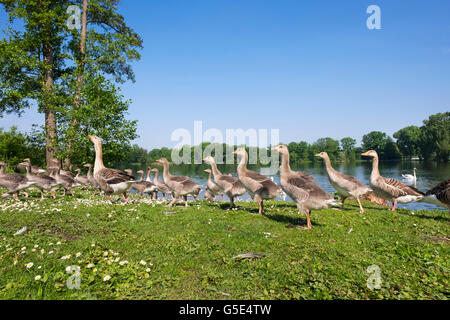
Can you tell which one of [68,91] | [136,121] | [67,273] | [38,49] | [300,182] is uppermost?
[38,49]

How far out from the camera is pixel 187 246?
25.3ft

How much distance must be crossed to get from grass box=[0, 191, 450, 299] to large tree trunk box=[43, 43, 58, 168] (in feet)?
55.5

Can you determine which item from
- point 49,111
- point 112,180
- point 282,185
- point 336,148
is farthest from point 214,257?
point 336,148

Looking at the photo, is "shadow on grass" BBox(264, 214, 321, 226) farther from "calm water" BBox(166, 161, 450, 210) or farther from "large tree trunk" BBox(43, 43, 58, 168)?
"large tree trunk" BBox(43, 43, 58, 168)

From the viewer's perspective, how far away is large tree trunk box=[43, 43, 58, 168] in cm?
2445

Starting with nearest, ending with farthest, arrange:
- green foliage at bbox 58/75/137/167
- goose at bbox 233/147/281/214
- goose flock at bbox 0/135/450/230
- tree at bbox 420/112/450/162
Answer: goose flock at bbox 0/135/450/230, goose at bbox 233/147/281/214, green foliage at bbox 58/75/137/167, tree at bbox 420/112/450/162

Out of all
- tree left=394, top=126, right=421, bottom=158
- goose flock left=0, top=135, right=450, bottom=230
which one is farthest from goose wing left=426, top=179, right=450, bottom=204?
tree left=394, top=126, right=421, bottom=158

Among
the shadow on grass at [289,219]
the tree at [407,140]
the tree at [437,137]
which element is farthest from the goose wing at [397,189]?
the tree at [407,140]

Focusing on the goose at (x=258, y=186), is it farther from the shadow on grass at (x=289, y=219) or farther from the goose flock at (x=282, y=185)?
the shadow on grass at (x=289, y=219)

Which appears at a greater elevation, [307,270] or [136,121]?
[136,121]
